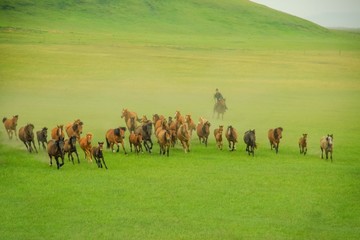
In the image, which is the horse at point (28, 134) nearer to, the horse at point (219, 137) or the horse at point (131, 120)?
the horse at point (131, 120)

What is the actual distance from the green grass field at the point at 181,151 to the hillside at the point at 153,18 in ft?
107

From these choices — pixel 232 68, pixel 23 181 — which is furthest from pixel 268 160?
pixel 232 68

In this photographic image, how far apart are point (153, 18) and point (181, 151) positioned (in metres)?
120

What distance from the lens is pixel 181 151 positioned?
23.2 m

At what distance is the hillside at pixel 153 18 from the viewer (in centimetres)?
12225

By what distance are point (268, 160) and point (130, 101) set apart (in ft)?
67.9

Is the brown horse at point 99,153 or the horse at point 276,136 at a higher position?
the horse at point 276,136

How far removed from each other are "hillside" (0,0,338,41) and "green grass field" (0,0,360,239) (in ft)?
107

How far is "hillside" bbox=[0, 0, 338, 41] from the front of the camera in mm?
122250

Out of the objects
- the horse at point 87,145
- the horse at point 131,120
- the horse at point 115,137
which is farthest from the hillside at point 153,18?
the horse at point 87,145

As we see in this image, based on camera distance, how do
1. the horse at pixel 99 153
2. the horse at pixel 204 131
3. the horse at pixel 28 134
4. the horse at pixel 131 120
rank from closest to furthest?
the horse at pixel 99 153, the horse at pixel 28 134, the horse at pixel 204 131, the horse at pixel 131 120

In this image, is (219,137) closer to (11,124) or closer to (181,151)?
(181,151)

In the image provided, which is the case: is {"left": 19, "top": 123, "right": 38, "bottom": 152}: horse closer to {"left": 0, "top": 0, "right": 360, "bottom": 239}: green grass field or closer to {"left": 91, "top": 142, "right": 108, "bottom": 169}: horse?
{"left": 0, "top": 0, "right": 360, "bottom": 239}: green grass field

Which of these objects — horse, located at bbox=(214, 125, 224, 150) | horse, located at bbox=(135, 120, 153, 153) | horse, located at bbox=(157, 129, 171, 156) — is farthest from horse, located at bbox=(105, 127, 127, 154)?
horse, located at bbox=(214, 125, 224, 150)
